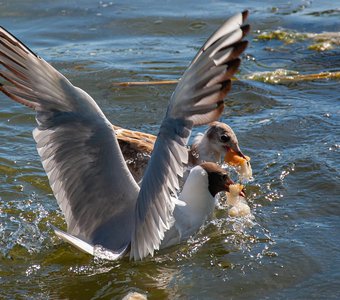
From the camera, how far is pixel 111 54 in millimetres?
10523

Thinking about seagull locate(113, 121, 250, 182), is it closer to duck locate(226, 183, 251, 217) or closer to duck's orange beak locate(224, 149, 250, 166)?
duck's orange beak locate(224, 149, 250, 166)

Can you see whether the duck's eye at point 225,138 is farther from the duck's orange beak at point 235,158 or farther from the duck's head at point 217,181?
the duck's head at point 217,181

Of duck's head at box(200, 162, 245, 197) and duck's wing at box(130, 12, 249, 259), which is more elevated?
duck's wing at box(130, 12, 249, 259)

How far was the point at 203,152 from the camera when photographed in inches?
288

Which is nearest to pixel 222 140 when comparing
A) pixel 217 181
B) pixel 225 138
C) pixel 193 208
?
pixel 225 138

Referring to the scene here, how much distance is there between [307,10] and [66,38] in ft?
12.0

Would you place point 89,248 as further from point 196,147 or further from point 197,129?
point 197,129

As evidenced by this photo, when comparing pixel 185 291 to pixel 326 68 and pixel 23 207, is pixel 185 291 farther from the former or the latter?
pixel 326 68

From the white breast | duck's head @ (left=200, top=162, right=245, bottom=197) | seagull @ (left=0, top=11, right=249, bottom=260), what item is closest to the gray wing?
seagull @ (left=0, top=11, right=249, bottom=260)

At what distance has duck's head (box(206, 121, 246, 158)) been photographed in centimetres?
718

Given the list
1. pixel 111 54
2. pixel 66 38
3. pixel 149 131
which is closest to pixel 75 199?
pixel 149 131

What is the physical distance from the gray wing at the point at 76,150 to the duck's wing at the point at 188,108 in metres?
0.49

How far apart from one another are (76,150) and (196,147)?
5.96ft

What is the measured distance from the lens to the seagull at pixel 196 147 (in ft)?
22.8
